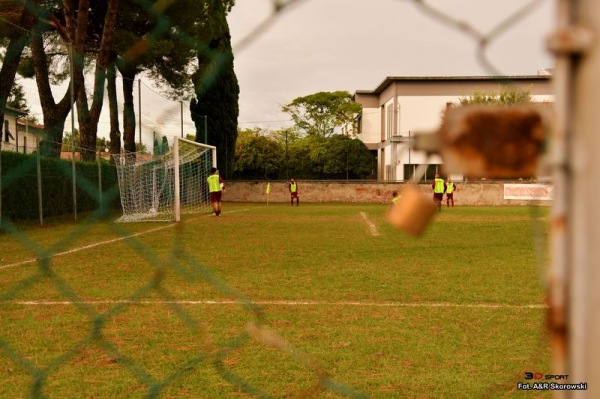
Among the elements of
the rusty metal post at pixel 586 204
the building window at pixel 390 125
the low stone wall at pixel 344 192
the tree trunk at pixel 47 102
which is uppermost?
the tree trunk at pixel 47 102

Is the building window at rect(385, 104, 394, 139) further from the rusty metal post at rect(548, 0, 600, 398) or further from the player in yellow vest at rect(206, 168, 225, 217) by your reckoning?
the player in yellow vest at rect(206, 168, 225, 217)

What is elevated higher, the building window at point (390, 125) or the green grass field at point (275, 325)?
the building window at point (390, 125)

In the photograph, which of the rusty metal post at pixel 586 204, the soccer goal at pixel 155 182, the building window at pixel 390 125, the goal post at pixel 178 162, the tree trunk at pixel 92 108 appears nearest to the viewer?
the rusty metal post at pixel 586 204

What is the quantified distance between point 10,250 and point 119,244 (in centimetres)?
158

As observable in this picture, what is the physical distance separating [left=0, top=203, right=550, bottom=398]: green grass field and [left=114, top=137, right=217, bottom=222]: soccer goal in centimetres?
842

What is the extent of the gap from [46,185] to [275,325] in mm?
12829

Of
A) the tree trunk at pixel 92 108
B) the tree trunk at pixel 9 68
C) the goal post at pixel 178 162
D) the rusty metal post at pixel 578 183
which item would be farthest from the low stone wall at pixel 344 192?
the rusty metal post at pixel 578 183

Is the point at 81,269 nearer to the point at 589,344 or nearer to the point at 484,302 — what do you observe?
the point at 484,302

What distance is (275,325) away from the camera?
4.30m

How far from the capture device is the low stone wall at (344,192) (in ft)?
96.3

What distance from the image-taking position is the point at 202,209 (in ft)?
71.2

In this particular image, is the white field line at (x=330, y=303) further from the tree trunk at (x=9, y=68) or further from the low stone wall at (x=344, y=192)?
the low stone wall at (x=344, y=192)

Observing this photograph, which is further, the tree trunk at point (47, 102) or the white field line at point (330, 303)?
the tree trunk at point (47, 102)

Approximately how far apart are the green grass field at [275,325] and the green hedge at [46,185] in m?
5.59
